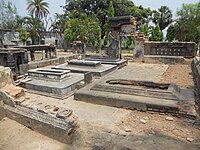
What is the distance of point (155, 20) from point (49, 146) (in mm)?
33409

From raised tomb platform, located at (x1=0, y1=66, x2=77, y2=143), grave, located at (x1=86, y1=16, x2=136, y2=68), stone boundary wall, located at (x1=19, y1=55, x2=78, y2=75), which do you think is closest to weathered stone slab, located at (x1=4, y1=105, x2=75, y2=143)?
raised tomb platform, located at (x1=0, y1=66, x2=77, y2=143)

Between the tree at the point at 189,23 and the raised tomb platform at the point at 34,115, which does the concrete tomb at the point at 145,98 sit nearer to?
the raised tomb platform at the point at 34,115

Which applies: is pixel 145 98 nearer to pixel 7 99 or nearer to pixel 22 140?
pixel 22 140

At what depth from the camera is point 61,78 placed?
21.8 ft

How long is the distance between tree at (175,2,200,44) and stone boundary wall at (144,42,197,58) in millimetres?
10091

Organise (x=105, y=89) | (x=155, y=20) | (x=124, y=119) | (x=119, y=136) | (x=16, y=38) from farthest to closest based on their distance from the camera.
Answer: (x=155, y=20) < (x=16, y=38) < (x=105, y=89) < (x=124, y=119) < (x=119, y=136)

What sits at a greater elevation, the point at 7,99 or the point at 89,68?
the point at 89,68

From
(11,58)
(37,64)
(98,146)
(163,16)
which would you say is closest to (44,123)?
(98,146)

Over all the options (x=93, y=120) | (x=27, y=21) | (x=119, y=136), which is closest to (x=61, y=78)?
(x=93, y=120)

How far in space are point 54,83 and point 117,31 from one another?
7.80 meters

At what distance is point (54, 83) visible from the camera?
21.1 ft

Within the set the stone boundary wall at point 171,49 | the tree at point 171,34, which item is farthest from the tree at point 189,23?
the stone boundary wall at point 171,49

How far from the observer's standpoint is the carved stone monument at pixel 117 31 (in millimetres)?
12188

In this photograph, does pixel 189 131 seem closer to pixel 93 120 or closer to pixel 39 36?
pixel 93 120
